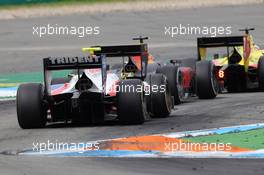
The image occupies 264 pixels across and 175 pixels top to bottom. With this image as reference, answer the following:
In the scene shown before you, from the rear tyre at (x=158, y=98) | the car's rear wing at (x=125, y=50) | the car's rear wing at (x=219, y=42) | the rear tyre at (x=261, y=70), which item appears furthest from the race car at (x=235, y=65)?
the rear tyre at (x=158, y=98)

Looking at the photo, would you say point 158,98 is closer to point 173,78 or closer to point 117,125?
point 117,125

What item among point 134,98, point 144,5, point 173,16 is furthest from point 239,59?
point 144,5

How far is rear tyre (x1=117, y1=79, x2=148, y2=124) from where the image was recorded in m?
12.5

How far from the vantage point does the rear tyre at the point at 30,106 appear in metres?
12.7

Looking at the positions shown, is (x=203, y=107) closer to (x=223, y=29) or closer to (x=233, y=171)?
(x=233, y=171)

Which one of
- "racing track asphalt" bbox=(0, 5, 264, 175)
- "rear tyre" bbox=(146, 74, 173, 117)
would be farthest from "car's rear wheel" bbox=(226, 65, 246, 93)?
"rear tyre" bbox=(146, 74, 173, 117)

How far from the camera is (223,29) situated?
105 ft

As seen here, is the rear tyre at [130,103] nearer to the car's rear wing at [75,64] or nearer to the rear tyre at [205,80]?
the car's rear wing at [75,64]

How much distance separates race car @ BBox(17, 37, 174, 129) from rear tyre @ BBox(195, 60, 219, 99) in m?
2.50

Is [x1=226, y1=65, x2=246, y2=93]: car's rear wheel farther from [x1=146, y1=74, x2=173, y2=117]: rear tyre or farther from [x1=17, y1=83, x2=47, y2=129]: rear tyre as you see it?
[x1=17, y1=83, x2=47, y2=129]: rear tyre

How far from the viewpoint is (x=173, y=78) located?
51.3ft

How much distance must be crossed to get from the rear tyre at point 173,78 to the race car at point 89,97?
1.56 meters

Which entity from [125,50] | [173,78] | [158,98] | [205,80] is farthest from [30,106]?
[205,80]

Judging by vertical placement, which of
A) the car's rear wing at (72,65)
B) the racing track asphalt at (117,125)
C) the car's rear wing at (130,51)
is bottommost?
the racing track asphalt at (117,125)
